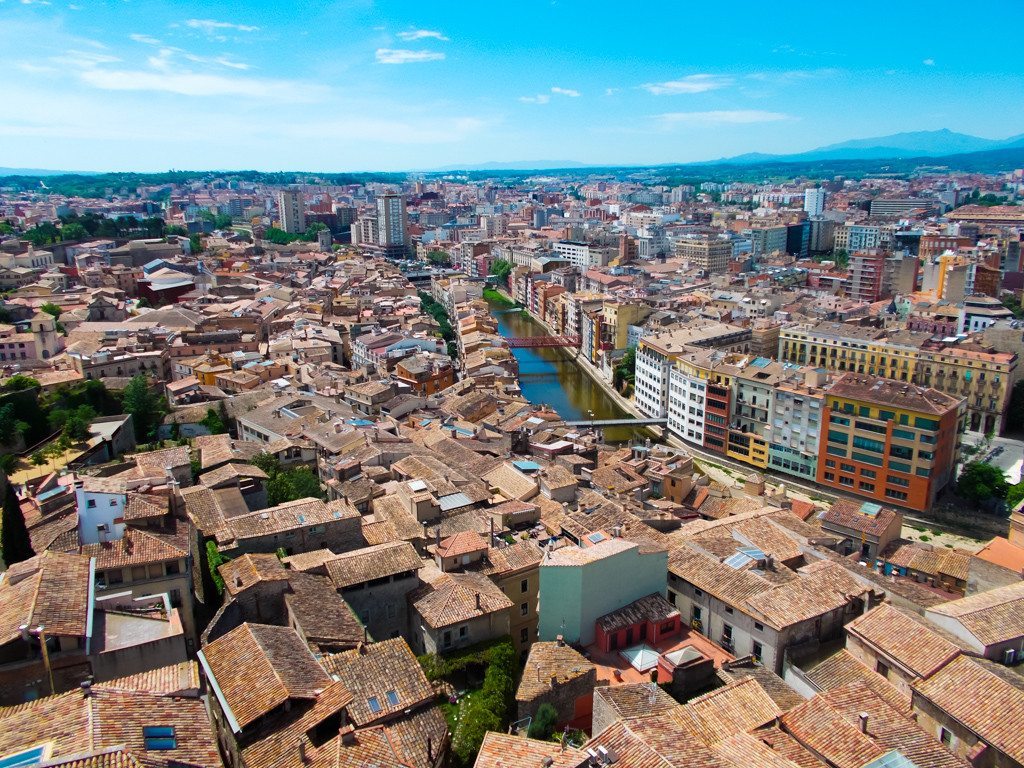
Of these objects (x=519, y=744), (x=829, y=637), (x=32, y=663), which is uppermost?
(x=32, y=663)

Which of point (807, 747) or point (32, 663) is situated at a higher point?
point (32, 663)

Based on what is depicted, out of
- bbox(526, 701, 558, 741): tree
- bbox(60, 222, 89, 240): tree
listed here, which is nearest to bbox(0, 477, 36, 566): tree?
bbox(526, 701, 558, 741): tree

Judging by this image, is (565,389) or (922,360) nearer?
(922,360)

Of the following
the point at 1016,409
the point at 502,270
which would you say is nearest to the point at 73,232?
the point at 502,270

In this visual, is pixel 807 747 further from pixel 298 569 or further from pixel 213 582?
pixel 213 582

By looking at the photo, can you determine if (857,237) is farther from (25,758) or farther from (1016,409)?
(25,758)

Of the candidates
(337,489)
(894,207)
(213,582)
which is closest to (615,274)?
(337,489)

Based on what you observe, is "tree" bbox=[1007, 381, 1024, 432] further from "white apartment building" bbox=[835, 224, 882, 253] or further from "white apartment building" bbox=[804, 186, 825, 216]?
"white apartment building" bbox=[804, 186, 825, 216]
